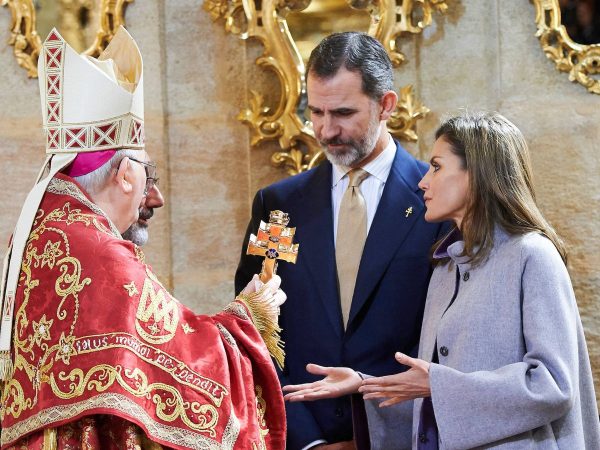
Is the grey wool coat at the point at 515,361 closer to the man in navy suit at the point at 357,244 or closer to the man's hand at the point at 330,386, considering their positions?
the man's hand at the point at 330,386

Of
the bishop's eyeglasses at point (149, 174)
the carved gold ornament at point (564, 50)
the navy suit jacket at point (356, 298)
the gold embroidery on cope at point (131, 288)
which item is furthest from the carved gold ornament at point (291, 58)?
the gold embroidery on cope at point (131, 288)

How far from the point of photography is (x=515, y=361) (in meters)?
2.93

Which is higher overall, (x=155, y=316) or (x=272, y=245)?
(x=272, y=245)

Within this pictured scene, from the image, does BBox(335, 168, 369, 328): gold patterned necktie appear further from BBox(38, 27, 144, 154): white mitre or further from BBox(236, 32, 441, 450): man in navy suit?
BBox(38, 27, 144, 154): white mitre

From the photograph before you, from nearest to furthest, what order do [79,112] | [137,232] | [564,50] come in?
[79,112] → [137,232] → [564,50]

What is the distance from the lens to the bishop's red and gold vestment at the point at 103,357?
2.82 metres

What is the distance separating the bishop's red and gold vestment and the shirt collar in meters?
1.01

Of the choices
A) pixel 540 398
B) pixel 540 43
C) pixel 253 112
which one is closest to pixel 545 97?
pixel 540 43

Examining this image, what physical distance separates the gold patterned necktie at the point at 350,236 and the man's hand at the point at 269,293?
1.00 ft

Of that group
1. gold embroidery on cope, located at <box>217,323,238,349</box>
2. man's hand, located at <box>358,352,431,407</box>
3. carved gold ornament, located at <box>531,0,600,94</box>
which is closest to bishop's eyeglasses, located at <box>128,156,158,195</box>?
gold embroidery on cope, located at <box>217,323,238,349</box>

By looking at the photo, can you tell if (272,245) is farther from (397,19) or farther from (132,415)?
(397,19)

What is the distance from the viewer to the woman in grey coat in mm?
2861

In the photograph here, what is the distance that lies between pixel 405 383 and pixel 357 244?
31.5 inches

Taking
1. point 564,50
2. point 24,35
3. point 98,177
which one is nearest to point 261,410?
point 98,177
